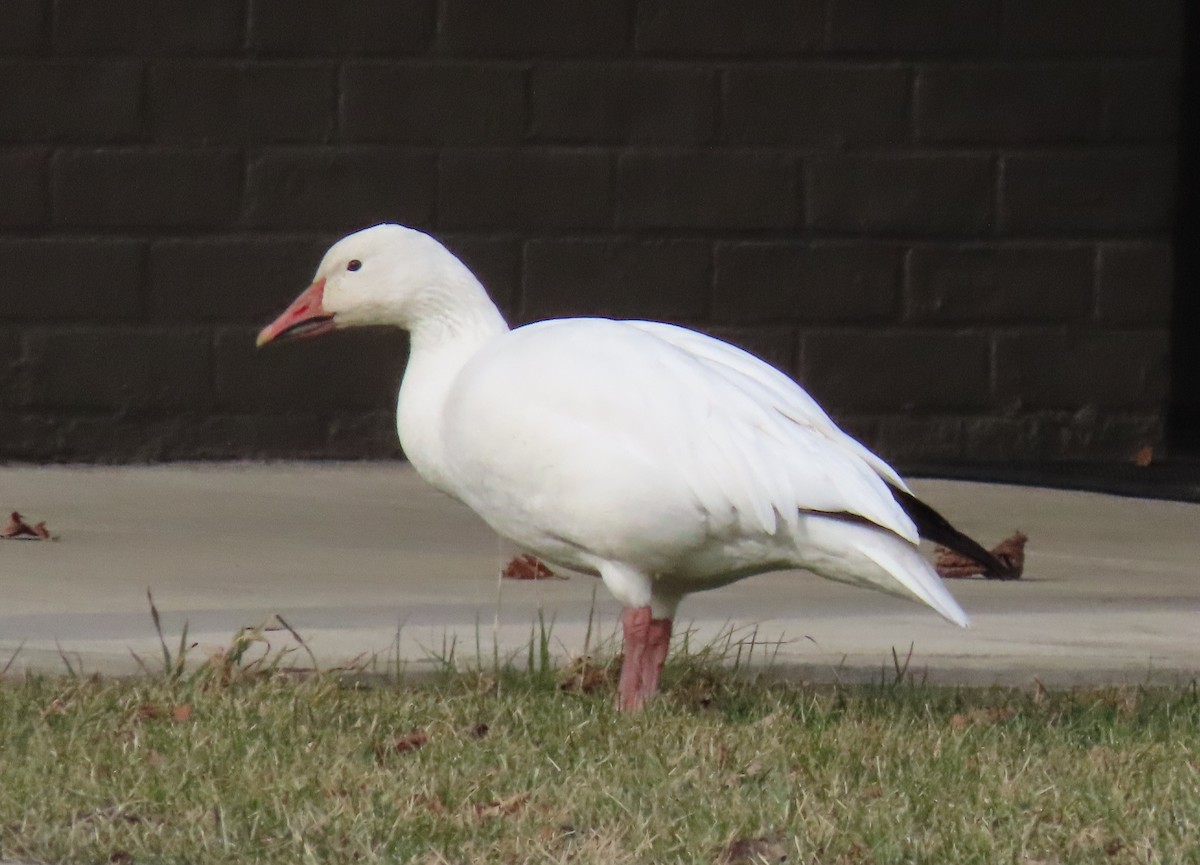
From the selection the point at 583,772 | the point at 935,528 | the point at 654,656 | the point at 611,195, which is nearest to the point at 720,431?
the point at 935,528

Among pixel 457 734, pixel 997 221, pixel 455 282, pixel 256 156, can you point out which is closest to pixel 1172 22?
pixel 997 221

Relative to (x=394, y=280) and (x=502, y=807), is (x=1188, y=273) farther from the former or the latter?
(x=502, y=807)

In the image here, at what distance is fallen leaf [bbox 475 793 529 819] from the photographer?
4254mm

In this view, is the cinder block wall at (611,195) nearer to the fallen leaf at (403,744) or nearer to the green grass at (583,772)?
the green grass at (583,772)

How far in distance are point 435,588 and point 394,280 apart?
1320 millimetres

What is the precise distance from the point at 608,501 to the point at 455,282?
0.78 m

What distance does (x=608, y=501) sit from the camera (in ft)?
16.5

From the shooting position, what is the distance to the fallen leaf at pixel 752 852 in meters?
3.98

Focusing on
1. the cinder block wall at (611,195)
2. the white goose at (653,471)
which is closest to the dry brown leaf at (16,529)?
the cinder block wall at (611,195)

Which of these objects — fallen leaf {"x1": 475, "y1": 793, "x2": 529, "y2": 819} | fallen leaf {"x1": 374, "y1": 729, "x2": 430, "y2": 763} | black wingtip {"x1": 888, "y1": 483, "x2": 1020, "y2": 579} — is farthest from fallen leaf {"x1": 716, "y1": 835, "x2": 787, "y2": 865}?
black wingtip {"x1": 888, "y1": 483, "x2": 1020, "y2": 579}

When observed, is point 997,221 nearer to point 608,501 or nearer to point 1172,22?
point 1172,22

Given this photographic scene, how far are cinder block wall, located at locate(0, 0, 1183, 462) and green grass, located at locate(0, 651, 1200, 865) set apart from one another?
3667mm

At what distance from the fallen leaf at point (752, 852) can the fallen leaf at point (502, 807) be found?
1.40 feet

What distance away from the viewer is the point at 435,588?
262 inches
